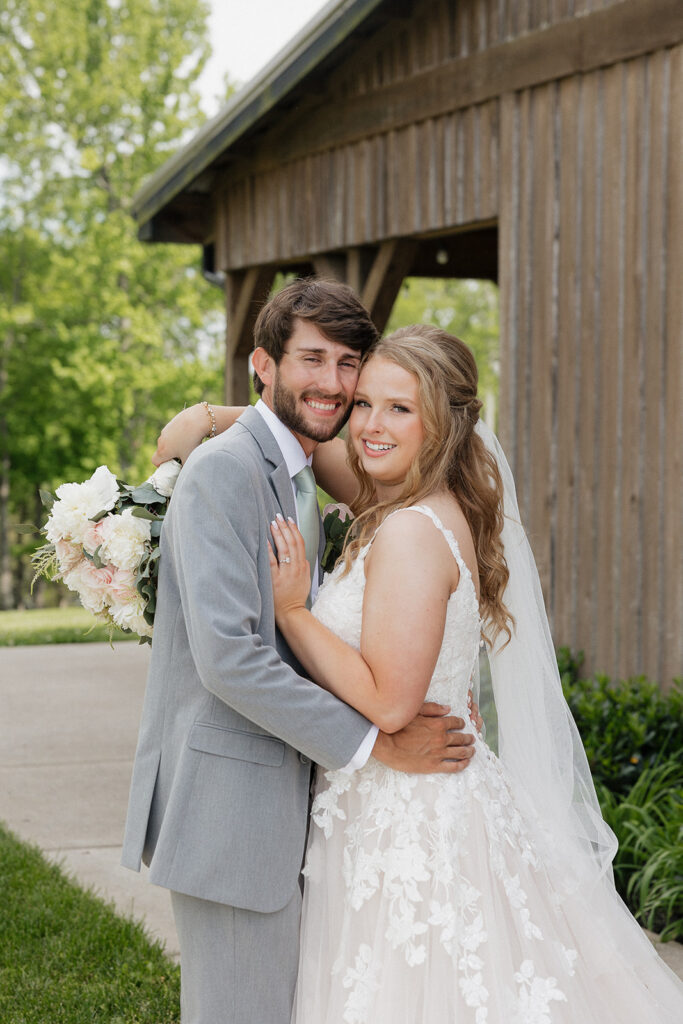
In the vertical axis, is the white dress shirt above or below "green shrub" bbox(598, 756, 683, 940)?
above

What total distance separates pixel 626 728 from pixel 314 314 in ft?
11.0

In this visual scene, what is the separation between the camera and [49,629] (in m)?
13.4

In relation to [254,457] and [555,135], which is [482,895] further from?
[555,135]

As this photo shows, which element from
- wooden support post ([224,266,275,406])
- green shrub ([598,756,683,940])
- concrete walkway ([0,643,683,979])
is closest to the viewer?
green shrub ([598,756,683,940])

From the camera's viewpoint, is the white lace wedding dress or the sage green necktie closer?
the white lace wedding dress

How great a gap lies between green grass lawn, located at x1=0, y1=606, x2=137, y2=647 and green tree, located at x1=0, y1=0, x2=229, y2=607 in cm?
874

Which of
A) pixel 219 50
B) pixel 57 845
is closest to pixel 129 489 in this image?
pixel 57 845

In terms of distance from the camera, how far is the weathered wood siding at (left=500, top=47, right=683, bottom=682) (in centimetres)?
596

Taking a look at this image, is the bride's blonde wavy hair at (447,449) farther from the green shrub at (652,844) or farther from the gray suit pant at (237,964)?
the green shrub at (652,844)

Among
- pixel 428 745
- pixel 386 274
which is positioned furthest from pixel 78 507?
pixel 386 274

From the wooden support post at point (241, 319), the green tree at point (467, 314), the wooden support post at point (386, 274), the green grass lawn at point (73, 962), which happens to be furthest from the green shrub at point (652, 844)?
the green tree at point (467, 314)

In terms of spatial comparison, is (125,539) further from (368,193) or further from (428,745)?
(368,193)

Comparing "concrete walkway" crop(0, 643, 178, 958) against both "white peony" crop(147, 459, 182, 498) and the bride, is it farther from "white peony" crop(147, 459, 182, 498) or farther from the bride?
"white peony" crop(147, 459, 182, 498)

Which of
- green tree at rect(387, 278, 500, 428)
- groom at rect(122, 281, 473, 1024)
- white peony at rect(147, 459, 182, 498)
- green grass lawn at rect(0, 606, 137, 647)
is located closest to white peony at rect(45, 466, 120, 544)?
white peony at rect(147, 459, 182, 498)
